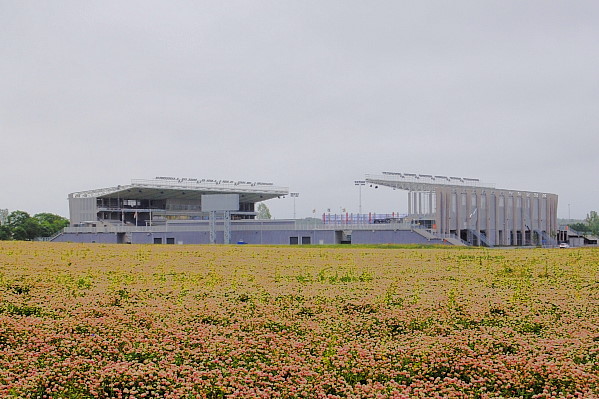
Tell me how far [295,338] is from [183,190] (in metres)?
86.6

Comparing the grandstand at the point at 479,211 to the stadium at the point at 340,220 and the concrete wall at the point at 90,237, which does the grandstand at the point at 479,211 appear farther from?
the concrete wall at the point at 90,237

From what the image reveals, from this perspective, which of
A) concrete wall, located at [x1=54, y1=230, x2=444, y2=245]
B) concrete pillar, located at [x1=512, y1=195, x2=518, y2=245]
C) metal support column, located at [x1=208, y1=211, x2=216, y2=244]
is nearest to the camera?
concrete wall, located at [x1=54, y1=230, x2=444, y2=245]

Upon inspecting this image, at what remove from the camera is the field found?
6.82 metres

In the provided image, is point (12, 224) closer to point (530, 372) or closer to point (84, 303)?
point (84, 303)

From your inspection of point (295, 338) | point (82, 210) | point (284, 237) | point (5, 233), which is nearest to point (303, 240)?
point (284, 237)

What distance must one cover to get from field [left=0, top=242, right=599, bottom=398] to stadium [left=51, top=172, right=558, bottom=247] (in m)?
53.1

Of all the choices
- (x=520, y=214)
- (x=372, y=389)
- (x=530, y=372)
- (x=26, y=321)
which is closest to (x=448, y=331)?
(x=530, y=372)

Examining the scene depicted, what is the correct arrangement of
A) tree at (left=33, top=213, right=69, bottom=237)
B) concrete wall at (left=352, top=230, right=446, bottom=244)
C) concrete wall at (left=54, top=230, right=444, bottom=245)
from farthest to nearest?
tree at (left=33, top=213, right=69, bottom=237) → concrete wall at (left=54, top=230, right=444, bottom=245) → concrete wall at (left=352, top=230, right=446, bottom=244)

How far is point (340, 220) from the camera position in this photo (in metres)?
75.1

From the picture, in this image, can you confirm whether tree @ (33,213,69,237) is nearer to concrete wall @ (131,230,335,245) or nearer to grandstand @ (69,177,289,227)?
grandstand @ (69,177,289,227)

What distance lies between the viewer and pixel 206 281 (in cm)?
1587

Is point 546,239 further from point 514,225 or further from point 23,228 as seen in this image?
point 23,228

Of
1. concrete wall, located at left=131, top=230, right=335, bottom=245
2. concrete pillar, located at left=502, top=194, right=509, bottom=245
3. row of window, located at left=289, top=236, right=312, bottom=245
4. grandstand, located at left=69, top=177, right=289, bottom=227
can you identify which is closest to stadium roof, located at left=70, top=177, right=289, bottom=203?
grandstand, located at left=69, top=177, right=289, bottom=227

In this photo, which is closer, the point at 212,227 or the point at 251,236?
the point at 212,227
